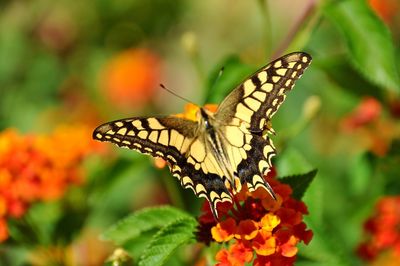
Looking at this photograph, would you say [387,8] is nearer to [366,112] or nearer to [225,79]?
[366,112]

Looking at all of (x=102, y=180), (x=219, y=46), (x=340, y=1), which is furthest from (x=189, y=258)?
(x=219, y=46)

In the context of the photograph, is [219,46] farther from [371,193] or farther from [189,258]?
[189,258]

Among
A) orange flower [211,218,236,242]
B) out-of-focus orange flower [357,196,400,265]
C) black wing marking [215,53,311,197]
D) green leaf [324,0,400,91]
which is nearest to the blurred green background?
green leaf [324,0,400,91]

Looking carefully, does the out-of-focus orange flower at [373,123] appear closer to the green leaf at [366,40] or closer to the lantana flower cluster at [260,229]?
the green leaf at [366,40]

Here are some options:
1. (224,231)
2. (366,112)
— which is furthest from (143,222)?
(366,112)

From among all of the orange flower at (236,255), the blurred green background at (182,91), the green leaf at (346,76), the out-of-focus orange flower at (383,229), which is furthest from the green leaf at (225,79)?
the out-of-focus orange flower at (383,229)
